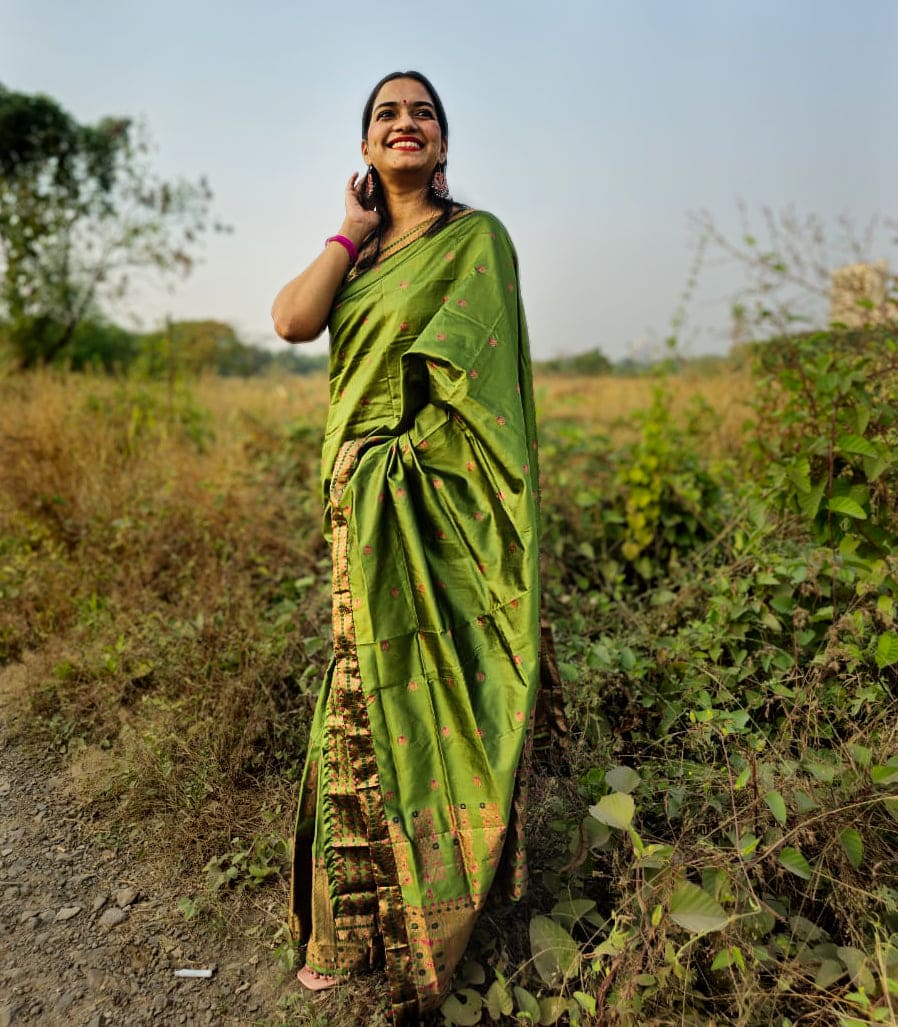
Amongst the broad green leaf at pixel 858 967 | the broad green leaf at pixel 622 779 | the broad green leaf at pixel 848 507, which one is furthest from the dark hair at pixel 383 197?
the broad green leaf at pixel 858 967

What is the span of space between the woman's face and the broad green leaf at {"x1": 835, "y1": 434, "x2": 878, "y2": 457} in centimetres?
168

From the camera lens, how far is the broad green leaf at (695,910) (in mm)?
1583

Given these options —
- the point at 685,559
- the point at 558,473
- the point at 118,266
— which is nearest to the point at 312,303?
the point at 685,559

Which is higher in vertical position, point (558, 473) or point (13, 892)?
point (558, 473)

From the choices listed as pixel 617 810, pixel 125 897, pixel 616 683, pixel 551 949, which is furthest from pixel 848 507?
pixel 125 897

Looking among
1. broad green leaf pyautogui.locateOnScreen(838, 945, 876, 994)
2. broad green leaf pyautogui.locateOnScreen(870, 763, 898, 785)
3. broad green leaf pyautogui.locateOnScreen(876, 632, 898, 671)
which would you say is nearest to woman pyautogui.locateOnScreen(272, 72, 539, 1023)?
broad green leaf pyautogui.locateOnScreen(838, 945, 876, 994)

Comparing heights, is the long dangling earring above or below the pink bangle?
above

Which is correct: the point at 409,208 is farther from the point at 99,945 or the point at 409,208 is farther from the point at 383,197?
the point at 99,945

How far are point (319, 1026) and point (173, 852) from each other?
2.73 ft

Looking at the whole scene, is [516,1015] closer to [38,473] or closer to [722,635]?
[722,635]

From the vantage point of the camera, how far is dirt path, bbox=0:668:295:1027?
1.96 meters

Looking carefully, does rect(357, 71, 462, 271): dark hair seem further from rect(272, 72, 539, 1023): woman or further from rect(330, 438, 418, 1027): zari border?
rect(330, 438, 418, 1027): zari border

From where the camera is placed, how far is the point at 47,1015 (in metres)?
1.93

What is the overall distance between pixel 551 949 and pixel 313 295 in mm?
1659
